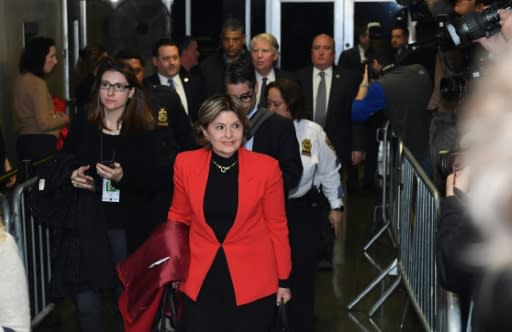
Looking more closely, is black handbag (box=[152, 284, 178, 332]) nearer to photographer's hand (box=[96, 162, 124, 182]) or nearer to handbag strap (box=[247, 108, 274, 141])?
photographer's hand (box=[96, 162, 124, 182])

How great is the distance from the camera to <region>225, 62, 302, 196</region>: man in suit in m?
6.14

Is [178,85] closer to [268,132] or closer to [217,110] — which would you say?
[268,132]

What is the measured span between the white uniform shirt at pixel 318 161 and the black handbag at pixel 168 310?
1.42 metres

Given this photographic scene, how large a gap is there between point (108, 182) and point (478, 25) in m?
2.21

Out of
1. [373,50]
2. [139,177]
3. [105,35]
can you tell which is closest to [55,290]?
[139,177]

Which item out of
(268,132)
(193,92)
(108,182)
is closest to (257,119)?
(268,132)

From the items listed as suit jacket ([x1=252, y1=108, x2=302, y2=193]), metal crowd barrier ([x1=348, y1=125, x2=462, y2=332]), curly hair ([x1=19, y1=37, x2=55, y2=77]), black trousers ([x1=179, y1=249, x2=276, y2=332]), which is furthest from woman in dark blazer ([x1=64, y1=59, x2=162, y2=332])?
curly hair ([x1=19, y1=37, x2=55, y2=77])

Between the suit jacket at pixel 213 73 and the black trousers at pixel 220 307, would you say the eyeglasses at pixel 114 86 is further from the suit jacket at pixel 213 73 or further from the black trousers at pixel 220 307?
the suit jacket at pixel 213 73

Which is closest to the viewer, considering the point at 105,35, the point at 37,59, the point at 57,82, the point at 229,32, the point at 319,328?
the point at 319,328

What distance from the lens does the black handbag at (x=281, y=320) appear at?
5.36 meters

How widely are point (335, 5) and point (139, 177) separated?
40.7 feet

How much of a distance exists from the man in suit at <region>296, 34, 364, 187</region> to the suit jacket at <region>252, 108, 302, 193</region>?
4338mm

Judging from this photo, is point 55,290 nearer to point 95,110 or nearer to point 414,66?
point 95,110

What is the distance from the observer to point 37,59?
10.1 metres
